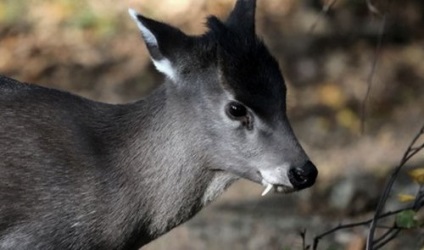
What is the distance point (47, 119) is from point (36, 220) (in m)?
0.52

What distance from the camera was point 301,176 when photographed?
242 inches

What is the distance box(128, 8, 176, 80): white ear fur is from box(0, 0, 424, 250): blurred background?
127 inches

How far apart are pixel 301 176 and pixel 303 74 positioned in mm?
6258

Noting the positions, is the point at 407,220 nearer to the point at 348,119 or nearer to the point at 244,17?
the point at 244,17

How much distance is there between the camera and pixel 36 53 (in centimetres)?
1267

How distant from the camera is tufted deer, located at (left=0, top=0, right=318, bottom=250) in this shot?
6316 millimetres

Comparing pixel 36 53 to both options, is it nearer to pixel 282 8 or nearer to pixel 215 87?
pixel 282 8

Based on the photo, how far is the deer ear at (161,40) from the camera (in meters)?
6.26

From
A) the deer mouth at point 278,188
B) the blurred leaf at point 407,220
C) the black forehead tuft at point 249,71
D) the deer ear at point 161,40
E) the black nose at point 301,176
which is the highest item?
the deer ear at point 161,40

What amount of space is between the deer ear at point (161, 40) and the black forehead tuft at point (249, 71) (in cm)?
18

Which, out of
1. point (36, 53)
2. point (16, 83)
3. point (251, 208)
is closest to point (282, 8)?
point (36, 53)

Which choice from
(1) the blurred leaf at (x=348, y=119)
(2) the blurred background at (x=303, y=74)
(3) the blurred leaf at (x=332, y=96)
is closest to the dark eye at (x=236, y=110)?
(2) the blurred background at (x=303, y=74)

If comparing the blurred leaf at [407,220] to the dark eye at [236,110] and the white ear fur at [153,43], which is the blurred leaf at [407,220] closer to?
the dark eye at [236,110]

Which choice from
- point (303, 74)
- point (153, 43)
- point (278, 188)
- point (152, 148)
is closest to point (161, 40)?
point (153, 43)
